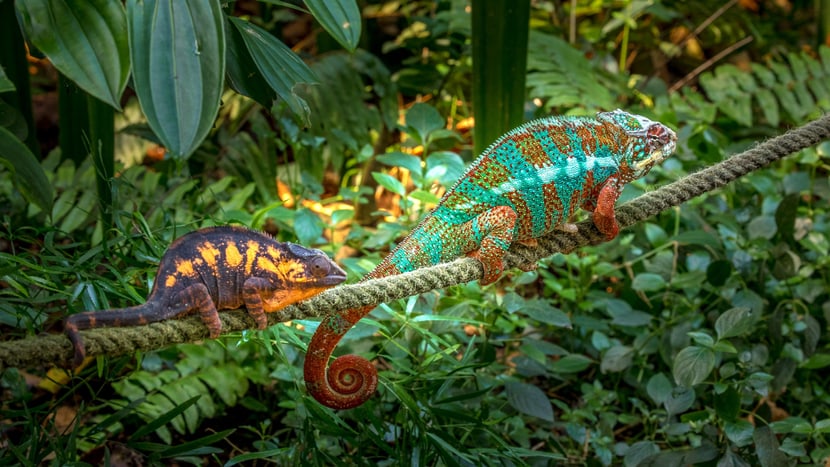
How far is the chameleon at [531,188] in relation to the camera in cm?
176

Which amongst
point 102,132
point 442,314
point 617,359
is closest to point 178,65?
point 102,132

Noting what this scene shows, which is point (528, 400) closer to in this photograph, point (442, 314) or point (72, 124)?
point (442, 314)

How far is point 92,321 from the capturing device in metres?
A: 1.20

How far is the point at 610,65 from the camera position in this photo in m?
4.15

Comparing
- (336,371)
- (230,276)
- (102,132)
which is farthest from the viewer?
(102,132)

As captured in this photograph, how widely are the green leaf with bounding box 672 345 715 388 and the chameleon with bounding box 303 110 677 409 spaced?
500 mm

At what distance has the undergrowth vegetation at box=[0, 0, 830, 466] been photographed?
76.3 inches

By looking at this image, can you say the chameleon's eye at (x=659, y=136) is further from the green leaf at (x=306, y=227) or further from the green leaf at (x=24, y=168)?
the green leaf at (x=24, y=168)

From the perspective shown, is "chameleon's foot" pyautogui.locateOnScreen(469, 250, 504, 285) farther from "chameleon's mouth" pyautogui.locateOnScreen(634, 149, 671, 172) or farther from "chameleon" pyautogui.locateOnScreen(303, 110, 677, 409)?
"chameleon's mouth" pyautogui.locateOnScreen(634, 149, 671, 172)

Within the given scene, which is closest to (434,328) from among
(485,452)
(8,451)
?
(485,452)

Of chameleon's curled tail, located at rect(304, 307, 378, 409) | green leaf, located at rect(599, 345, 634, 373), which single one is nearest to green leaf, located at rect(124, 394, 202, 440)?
chameleon's curled tail, located at rect(304, 307, 378, 409)

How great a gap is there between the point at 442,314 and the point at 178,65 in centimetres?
133

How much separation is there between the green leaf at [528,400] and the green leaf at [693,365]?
0.36m

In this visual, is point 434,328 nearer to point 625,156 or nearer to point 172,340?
point 625,156
